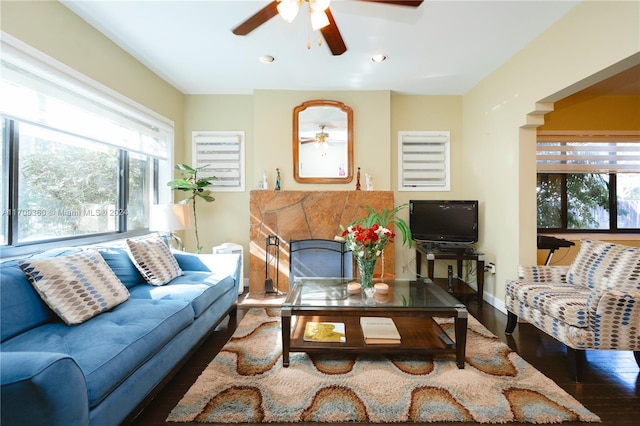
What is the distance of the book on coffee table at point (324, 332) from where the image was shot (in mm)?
2158

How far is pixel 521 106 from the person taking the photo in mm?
2971

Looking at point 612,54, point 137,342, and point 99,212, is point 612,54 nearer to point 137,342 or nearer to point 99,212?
point 137,342

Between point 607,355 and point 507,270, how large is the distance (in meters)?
1.05

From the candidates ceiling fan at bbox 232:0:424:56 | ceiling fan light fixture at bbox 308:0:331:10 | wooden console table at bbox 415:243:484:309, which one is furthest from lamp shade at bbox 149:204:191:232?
wooden console table at bbox 415:243:484:309

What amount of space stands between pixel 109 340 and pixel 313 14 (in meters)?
2.13

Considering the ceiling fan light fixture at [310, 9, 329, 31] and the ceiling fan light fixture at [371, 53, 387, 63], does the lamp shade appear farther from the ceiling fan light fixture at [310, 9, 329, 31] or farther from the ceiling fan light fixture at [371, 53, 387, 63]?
the ceiling fan light fixture at [371, 53, 387, 63]

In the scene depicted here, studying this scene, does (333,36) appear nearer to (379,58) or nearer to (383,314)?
(379,58)

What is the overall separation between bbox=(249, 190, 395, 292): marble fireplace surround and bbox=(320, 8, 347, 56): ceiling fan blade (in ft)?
6.20

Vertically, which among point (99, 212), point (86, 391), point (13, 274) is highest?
point (99, 212)

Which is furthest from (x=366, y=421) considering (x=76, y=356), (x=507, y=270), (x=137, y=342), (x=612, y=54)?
(x=612, y=54)

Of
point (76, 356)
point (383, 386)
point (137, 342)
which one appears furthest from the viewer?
point (383, 386)

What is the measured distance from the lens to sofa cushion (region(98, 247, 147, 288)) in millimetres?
2307

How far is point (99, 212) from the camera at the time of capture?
2.91 meters

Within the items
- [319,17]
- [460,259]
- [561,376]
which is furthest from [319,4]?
[460,259]
